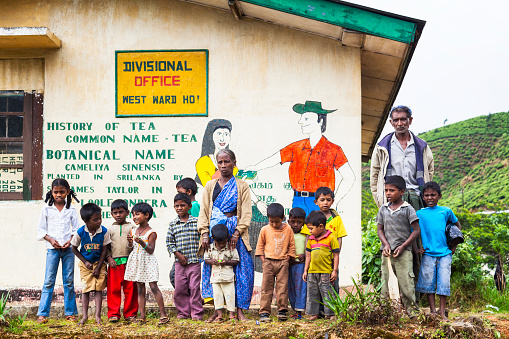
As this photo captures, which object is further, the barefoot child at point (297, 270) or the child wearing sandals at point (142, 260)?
the barefoot child at point (297, 270)

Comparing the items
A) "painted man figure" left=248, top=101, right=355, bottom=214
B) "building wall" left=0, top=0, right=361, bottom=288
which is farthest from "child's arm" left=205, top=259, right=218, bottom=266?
"painted man figure" left=248, top=101, right=355, bottom=214

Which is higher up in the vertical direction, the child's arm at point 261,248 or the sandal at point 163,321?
the child's arm at point 261,248

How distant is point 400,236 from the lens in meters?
5.32

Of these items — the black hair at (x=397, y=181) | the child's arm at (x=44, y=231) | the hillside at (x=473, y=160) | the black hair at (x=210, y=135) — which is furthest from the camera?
the hillside at (x=473, y=160)

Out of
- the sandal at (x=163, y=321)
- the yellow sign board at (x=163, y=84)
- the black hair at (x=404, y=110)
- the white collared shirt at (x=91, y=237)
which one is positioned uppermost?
the yellow sign board at (x=163, y=84)

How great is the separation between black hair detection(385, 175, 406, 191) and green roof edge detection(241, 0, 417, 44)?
1501 millimetres

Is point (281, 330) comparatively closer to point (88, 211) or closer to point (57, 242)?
point (88, 211)

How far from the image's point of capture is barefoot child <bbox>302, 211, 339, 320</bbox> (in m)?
5.42

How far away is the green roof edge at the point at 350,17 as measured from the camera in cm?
586

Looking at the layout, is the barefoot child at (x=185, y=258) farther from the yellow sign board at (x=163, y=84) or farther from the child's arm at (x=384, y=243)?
the child's arm at (x=384, y=243)

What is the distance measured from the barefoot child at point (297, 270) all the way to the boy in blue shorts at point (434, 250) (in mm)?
1146

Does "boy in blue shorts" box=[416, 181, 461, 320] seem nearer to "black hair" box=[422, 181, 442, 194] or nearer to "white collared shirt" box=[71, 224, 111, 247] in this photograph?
"black hair" box=[422, 181, 442, 194]

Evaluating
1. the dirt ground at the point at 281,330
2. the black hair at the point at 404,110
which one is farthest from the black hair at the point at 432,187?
the dirt ground at the point at 281,330

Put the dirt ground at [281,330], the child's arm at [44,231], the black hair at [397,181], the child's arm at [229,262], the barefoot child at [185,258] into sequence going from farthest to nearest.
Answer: the child's arm at [44,231] < the barefoot child at [185,258] < the child's arm at [229,262] < the black hair at [397,181] < the dirt ground at [281,330]
